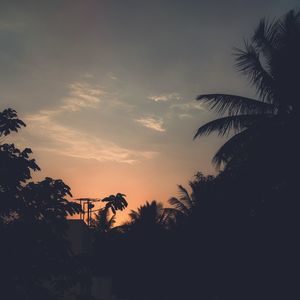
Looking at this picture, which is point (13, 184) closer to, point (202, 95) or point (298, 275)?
point (298, 275)

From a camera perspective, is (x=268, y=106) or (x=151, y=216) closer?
(x=268, y=106)

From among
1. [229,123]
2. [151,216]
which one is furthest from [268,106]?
[151,216]

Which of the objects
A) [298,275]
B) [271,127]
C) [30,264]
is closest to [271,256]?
[298,275]

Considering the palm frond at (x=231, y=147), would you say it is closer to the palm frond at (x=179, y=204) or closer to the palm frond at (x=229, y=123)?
the palm frond at (x=229, y=123)

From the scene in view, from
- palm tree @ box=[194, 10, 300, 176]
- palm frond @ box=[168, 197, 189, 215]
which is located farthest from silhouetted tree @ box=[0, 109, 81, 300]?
palm frond @ box=[168, 197, 189, 215]

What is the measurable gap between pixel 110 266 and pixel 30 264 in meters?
27.1

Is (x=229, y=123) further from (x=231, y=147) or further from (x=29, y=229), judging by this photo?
(x=29, y=229)

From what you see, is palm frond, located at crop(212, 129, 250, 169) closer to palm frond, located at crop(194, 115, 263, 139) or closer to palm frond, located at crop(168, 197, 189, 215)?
palm frond, located at crop(194, 115, 263, 139)

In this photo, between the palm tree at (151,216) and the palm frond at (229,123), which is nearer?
the palm frond at (229,123)

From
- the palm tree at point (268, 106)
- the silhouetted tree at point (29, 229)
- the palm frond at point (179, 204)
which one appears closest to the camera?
the silhouetted tree at point (29, 229)

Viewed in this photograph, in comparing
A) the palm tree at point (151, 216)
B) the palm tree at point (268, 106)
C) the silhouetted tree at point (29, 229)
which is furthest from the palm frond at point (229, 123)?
the palm tree at point (151, 216)

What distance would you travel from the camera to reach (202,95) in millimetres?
14406

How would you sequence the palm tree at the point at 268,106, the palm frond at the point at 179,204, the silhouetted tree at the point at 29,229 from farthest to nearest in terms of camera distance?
the palm frond at the point at 179,204, the palm tree at the point at 268,106, the silhouetted tree at the point at 29,229

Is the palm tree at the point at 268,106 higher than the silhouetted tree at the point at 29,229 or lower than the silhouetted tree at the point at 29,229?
higher
